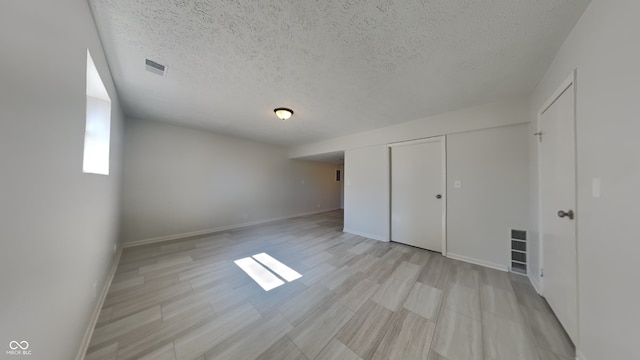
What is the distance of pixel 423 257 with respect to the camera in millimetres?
2820

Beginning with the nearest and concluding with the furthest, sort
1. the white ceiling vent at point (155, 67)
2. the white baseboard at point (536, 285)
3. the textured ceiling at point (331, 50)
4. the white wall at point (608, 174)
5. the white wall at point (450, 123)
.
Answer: the white wall at point (608, 174), the textured ceiling at point (331, 50), the white ceiling vent at point (155, 67), the white baseboard at point (536, 285), the white wall at point (450, 123)

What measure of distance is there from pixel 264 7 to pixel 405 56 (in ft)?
3.99

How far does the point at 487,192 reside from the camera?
Result: 2.55m

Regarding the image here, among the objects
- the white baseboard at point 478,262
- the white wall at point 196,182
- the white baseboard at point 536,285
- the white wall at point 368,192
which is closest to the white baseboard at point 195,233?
the white wall at point 196,182

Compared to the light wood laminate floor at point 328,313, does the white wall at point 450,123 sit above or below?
above

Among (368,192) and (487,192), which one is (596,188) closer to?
(487,192)

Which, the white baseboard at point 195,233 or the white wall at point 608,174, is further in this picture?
the white baseboard at point 195,233

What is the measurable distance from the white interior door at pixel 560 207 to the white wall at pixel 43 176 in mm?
3052

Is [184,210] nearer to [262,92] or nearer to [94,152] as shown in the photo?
[94,152]

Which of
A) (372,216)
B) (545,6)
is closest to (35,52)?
(545,6)

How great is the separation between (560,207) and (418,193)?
1.71m

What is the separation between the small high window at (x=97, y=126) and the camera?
1592 millimetres

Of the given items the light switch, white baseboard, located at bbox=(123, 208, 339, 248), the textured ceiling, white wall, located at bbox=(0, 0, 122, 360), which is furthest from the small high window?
the light switch

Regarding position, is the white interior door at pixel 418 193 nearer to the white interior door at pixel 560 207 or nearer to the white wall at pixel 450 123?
A: the white wall at pixel 450 123
